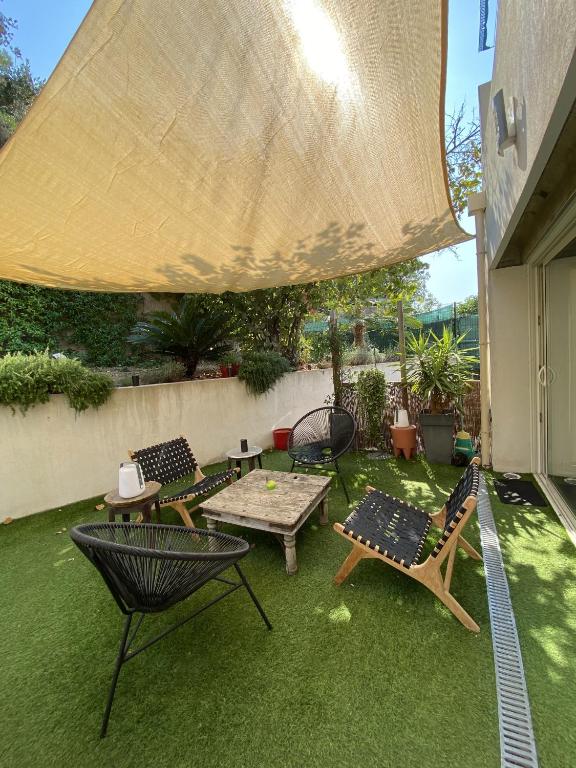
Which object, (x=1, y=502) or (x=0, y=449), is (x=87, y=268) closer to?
(x=0, y=449)

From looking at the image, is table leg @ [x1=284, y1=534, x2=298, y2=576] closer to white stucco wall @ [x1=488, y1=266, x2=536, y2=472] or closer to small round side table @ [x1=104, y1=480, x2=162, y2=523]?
small round side table @ [x1=104, y1=480, x2=162, y2=523]

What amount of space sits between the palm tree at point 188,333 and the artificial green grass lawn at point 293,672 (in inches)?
171

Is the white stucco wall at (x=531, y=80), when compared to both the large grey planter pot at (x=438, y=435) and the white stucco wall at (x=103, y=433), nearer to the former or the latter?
the large grey planter pot at (x=438, y=435)

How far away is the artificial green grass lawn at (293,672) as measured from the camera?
1.42 m

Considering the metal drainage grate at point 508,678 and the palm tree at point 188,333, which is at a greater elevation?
the palm tree at point 188,333

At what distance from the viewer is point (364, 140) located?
2.21 m

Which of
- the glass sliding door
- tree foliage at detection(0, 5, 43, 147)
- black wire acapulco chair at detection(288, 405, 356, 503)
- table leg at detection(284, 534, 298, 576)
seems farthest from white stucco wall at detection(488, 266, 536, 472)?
tree foliage at detection(0, 5, 43, 147)

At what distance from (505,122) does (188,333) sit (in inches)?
210

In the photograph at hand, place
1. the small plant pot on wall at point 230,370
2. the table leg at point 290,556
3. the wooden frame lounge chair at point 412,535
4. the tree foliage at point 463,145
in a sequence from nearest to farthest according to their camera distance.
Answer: the wooden frame lounge chair at point 412,535 < the table leg at point 290,556 < the small plant pot on wall at point 230,370 < the tree foliage at point 463,145

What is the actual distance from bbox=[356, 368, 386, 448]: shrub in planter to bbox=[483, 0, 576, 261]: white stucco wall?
8.37ft

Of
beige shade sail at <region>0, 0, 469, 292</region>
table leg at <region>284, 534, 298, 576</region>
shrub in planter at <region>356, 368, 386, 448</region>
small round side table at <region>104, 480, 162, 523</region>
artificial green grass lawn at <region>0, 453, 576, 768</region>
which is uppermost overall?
beige shade sail at <region>0, 0, 469, 292</region>

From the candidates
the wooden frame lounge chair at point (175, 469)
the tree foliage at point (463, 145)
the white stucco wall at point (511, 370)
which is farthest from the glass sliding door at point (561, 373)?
the tree foliage at point (463, 145)

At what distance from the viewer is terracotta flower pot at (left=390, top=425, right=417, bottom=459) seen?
5016 millimetres

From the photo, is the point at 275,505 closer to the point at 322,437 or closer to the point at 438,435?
the point at 322,437
